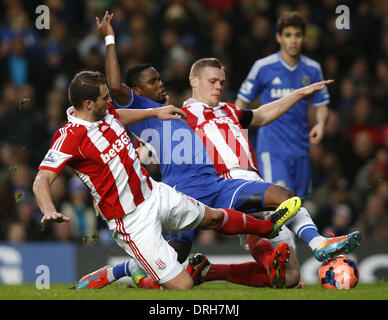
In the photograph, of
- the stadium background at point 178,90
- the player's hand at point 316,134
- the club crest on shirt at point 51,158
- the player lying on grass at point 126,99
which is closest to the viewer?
the club crest on shirt at point 51,158

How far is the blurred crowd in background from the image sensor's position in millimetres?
10047

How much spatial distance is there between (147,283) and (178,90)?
459 cm

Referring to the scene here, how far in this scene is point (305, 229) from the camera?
6.43m

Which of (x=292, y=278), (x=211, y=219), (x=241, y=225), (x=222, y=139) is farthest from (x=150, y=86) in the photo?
(x=292, y=278)

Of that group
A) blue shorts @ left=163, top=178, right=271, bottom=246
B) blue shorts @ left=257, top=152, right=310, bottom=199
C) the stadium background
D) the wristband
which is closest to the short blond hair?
the wristband

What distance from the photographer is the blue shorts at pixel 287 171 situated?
8.15 meters

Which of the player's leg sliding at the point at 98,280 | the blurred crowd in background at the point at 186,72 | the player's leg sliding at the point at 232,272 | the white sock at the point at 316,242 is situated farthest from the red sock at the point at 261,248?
the blurred crowd in background at the point at 186,72

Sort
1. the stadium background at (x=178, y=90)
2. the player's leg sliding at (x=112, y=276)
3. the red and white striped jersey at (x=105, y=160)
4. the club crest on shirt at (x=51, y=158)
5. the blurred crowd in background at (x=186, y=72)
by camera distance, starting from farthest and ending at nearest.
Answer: the blurred crowd in background at (x=186, y=72) < the stadium background at (x=178, y=90) < the player's leg sliding at (x=112, y=276) < the red and white striped jersey at (x=105, y=160) < the club crest on shirt at (x=51, y=158)

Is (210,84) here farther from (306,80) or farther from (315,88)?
(306,80)

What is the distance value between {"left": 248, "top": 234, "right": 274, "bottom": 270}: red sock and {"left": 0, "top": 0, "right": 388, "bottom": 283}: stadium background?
244 centimetres

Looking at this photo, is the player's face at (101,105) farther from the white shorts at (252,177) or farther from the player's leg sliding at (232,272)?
the player's leg sliding at (232,272)

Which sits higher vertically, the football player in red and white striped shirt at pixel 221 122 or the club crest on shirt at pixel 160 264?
the football player in red and white striped shirt at pixel 221 122

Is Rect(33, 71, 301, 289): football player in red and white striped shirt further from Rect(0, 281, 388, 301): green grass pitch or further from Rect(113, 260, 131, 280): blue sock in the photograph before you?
Rect(113, 260, 131, 280): blue sock

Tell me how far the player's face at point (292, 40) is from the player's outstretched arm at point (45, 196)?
3.56 meters
